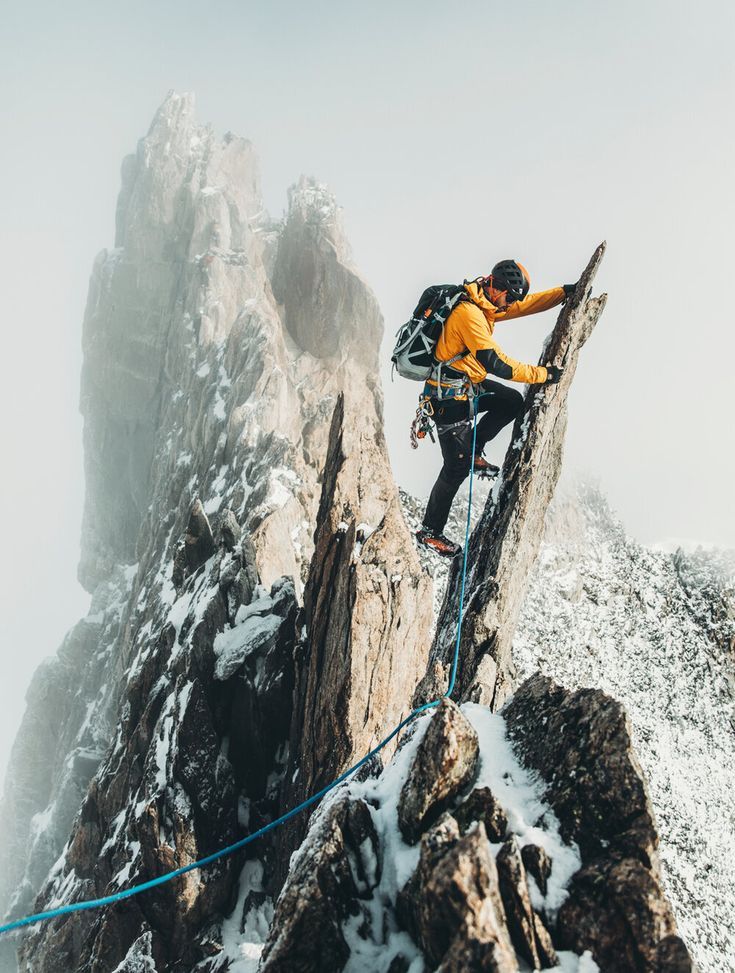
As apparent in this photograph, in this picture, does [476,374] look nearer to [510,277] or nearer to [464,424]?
[464,424]

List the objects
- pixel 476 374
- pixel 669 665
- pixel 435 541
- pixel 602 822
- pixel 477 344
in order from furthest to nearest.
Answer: pixel 669 665
pixel 435 541
pixel 476 374
pixel 477 344
pixel 602 822

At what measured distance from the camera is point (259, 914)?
48.2 ft

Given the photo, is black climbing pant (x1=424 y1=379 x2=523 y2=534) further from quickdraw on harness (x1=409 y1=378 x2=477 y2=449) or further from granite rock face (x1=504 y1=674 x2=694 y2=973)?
granite rock face (x1=504 y1=674 x2=694 y2=973)

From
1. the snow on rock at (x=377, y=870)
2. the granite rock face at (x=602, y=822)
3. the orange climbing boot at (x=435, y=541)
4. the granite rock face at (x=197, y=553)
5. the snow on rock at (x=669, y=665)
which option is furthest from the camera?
the snow on rock at (x=669, y=665)

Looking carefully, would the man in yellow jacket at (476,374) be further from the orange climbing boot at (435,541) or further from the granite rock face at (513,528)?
the granite rock face at (513,528)

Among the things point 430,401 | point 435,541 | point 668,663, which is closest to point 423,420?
point 430,401

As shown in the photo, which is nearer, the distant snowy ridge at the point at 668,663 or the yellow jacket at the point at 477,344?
the yellow jacket at the point at 477,344

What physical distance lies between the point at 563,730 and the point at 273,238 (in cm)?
5802

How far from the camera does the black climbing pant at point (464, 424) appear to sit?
34.5 feet

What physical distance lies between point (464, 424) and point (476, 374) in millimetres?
1241

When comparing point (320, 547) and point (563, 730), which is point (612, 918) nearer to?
point (563, 730)

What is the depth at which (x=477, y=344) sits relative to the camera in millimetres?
9406

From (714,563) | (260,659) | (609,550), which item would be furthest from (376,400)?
(260,659)

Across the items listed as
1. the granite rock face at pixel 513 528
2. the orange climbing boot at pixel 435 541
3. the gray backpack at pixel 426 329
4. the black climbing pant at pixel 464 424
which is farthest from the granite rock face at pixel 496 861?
the gray backpack at pixel 426 329
